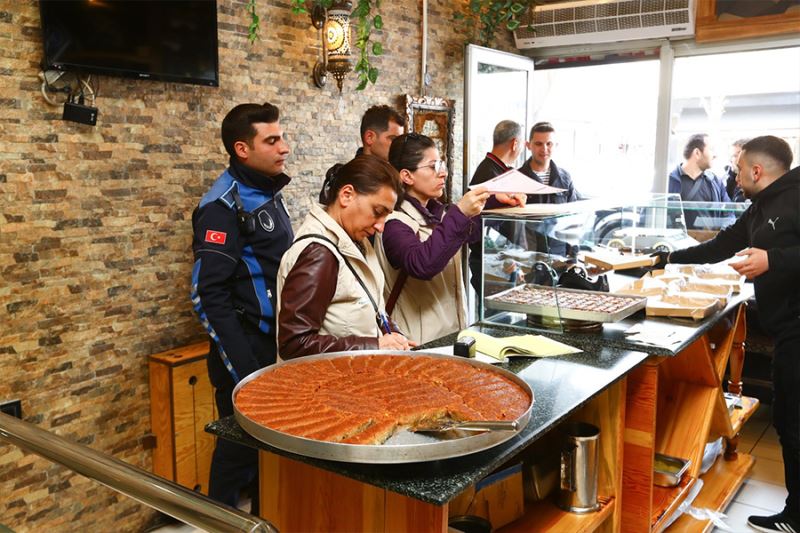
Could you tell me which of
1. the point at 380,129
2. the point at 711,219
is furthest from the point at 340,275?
the point at 711,219

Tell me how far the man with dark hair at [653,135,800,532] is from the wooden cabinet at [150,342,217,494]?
8.38ft

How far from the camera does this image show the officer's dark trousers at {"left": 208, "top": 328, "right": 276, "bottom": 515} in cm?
294

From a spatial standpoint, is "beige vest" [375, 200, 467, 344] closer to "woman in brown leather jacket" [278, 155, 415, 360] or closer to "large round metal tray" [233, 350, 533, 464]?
"woman in brown leather jacket" [278, 155, 415, 360]

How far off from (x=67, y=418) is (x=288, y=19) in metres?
2.48

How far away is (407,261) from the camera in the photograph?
9.31ft

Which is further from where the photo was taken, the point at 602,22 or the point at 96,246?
the point at 602,22

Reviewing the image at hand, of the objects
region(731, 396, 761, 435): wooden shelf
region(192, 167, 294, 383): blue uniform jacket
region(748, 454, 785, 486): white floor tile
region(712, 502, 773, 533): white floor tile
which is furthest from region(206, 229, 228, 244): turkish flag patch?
region(748, 454, 785, 486): white floor tile

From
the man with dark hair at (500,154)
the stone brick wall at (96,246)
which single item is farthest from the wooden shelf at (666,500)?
the stone brick wall at (96,246)

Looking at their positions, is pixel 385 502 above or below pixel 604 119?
below

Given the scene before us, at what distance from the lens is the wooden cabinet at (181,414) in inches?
133

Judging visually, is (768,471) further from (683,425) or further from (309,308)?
(309,308)

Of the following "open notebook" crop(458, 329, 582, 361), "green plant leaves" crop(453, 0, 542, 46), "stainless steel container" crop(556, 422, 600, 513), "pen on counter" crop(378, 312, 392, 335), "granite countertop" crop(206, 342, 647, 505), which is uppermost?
"green plant leaves" crop(453, 0, 542, 46)

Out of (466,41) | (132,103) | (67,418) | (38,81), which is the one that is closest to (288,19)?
(132,103)

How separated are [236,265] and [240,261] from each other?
36mm
